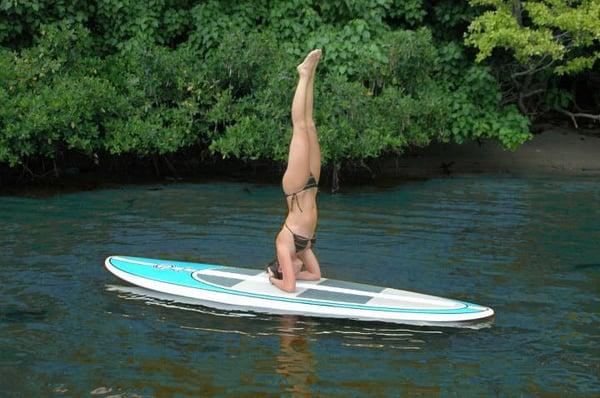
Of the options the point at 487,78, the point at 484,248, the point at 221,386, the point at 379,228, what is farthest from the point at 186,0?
the point at 221,386

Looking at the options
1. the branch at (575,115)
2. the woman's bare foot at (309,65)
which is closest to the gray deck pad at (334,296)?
the woman's bare foot at (309,65)

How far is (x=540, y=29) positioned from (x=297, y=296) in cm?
884

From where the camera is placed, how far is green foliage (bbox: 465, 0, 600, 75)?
15.1 metres

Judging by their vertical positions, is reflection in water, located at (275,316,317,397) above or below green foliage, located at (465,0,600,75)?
below

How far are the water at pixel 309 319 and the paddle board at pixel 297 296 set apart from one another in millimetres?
129

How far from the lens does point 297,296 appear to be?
340 inches

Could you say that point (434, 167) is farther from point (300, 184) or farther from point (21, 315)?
point (21, 315)

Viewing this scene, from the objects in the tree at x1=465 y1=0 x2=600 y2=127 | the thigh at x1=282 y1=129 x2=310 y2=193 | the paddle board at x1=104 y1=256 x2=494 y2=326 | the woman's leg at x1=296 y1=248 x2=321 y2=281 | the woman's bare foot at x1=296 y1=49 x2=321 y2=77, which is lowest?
the paddle board at x1=104 y1=256 x2=494 y2=326

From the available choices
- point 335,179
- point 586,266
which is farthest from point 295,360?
point 335,179

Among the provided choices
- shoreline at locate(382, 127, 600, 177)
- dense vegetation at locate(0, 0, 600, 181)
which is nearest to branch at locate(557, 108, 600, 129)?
shoreline at locate(382, 127, 600, 177)

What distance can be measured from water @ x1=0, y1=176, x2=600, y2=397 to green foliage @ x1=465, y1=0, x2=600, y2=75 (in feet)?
7.50

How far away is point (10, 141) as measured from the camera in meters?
14.6

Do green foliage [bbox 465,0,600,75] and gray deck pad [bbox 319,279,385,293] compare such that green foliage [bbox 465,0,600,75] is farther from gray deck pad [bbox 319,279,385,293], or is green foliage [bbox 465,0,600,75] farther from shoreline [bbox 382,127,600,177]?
gray deck pad [bbox 319,279,385,293]

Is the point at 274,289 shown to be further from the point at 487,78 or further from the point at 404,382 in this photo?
the point at 487,78
